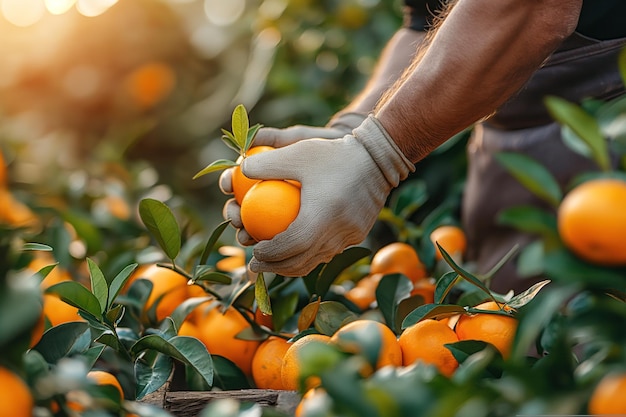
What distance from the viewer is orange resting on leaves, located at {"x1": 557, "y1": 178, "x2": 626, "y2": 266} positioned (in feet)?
1.98

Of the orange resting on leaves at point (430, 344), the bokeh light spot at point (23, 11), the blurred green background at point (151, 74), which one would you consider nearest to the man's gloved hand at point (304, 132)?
the orange resting on leaves at point (430, 344)

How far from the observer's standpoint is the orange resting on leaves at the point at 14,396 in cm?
62

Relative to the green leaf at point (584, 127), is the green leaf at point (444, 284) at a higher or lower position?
lower

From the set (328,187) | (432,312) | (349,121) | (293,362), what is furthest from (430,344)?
(349,121)

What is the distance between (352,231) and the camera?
1.15 metres

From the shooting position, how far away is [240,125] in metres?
1.08

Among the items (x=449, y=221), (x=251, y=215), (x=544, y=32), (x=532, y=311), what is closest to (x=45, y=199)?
(x=449, y=221)

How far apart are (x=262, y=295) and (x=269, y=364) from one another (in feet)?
0.32

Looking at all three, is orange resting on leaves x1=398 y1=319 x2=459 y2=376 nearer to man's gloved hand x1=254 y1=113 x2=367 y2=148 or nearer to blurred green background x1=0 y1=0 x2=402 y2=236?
man's gloved hand x1=254 y1=113 x2=367 y2=148

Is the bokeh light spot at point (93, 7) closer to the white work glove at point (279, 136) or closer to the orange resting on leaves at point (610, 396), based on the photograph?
the white work glove at point (279, 136)

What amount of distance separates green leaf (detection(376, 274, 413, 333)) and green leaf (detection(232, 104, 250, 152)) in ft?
1.00

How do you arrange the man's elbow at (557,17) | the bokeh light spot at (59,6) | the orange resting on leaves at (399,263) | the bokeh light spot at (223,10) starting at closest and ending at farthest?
the man's elbow at (557,17)
the orange resting on leaves at (399,263)
the bokeh light spot at (59,6)
the bokeh light spot at (223,10)

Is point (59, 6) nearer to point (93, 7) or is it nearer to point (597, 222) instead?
point (93, 7)

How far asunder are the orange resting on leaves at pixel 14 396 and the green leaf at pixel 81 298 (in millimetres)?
339
